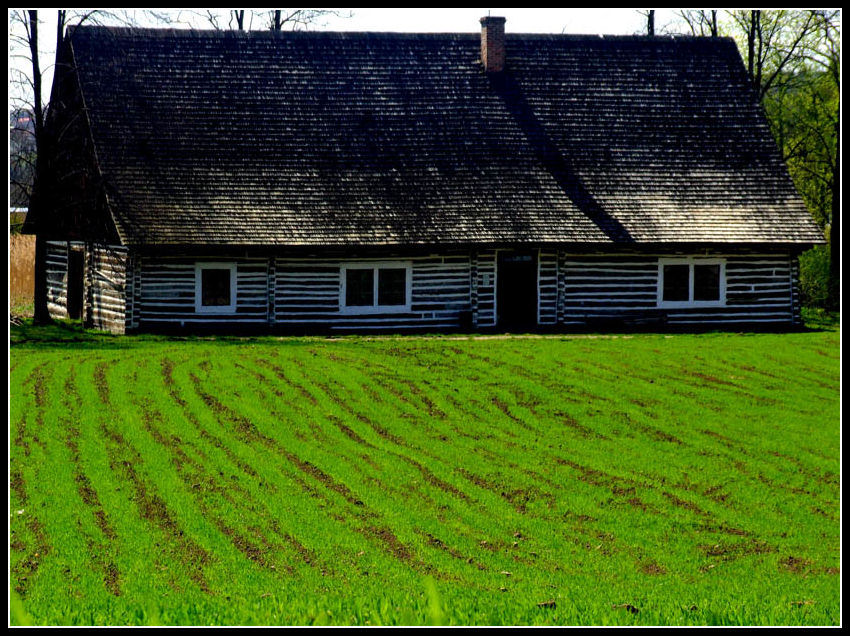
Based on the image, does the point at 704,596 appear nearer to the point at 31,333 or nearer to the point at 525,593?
the point at 525,593

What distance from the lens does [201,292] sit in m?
27.4

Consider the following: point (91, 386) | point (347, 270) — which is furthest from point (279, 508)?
point (347, 270)

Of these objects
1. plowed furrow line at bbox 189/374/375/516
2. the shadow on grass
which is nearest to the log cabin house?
the shadow on grass

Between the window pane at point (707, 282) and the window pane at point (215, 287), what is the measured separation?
1221 cm

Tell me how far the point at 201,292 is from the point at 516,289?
26.5 ft

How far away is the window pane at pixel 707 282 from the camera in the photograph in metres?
29.4

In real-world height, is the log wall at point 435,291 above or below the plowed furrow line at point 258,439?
above

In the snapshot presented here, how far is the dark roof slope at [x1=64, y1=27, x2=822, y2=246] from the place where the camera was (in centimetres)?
2784

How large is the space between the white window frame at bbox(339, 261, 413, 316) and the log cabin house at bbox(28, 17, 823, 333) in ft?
0.19

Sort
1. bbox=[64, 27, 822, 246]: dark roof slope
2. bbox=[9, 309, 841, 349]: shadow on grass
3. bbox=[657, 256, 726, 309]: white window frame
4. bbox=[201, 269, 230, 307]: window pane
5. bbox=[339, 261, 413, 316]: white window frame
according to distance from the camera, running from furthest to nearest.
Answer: bbox=[657, 256, 726, 309]: white window frame < bbox=[339, 261, 413, 316]: white window frame < bbox=[64, 27, 822, 246]: dark roof slope < bbox=[201, 269, 230, 307]: window pane < bbox=[9, 309, 841, 349]: shadow on grass

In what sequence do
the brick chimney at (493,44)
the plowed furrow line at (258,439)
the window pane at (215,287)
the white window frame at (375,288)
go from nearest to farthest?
the plowed furrow line at (258,439)
the window pane at (215,287)
the white window frame at (375,288)
the brick chimney at (493,44)

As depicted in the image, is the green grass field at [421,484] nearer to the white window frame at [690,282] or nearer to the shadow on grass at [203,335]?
the shadow on grass at [203,335]

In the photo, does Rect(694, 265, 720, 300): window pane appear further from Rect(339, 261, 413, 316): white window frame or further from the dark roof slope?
Rect(339, 261, 413, 316): white window frame

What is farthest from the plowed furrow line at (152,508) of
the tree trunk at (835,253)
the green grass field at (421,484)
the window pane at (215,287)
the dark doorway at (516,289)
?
the tree trunk at (835,253)
